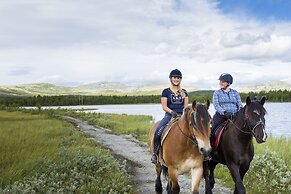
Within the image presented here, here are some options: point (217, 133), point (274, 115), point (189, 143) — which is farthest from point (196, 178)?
point (274, 115)

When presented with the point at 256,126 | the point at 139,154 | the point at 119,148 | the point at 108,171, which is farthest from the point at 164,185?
the point at 119,148

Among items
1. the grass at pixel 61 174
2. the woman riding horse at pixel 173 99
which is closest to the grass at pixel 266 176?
the woman riding horse at pixel 173 99

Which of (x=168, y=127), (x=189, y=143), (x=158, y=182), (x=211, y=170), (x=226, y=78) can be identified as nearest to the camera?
(x=189, y=143)

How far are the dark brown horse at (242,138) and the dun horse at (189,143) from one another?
0.81m

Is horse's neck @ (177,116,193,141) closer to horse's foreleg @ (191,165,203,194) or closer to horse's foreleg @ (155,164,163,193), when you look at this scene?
horse's foreleg @ (191,165,203,194)

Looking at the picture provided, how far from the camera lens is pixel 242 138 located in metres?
6.57

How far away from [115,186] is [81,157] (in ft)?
7.57

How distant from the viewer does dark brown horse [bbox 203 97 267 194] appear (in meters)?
6.16

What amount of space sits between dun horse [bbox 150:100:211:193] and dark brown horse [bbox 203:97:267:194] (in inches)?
31.8

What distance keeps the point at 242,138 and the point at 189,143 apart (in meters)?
1.20

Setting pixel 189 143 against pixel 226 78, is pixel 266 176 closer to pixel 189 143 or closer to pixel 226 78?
pixel 226 78

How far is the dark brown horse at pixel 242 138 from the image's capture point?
20.2 feet

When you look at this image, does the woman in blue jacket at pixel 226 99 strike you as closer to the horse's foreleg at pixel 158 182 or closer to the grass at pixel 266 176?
the horse's foreleg at pixel 158 182

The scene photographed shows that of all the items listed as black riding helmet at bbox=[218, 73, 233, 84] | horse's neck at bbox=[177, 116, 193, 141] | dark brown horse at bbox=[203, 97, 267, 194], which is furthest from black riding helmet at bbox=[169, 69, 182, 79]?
dark brown horse at bbox=[203, 97, 267, 194]
